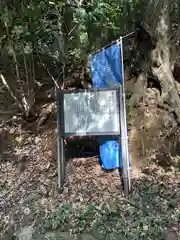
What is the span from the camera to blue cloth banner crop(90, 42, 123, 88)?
413 cm

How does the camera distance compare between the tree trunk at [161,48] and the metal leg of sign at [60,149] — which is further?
the tree trunk at [161,48]

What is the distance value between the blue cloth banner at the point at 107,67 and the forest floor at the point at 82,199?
1166 mm

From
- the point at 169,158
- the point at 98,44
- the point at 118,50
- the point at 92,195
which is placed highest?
the point at 98,44

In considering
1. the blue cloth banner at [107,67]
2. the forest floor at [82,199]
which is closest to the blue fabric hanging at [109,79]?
the blue cloth banner at [107,67]

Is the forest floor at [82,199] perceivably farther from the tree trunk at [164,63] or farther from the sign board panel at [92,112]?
the tree trunk at [164,63]

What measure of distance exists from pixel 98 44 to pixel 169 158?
8.78 ft

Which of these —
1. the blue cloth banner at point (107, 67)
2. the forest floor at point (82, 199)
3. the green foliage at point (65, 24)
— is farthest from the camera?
the green foliage at point (65, 24)

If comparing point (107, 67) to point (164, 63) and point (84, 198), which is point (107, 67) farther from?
point (84, 198)

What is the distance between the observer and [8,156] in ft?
17.4

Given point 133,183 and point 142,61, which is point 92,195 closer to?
point 133,183

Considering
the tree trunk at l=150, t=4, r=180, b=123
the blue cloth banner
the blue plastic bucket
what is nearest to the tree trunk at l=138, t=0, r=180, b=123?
the tree trunk at l=150, t=4, r=180, b=123

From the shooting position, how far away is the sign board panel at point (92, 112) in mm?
4045

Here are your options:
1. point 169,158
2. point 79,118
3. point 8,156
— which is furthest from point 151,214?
point 8,156

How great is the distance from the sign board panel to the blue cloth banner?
280 mm
